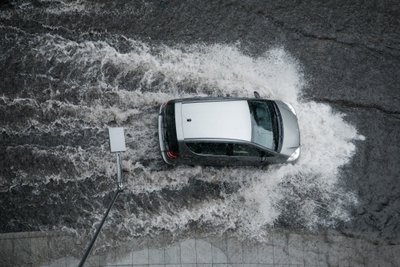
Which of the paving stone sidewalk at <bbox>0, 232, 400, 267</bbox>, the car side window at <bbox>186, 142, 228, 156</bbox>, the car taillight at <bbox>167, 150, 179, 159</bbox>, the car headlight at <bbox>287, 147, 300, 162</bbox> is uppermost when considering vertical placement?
the car side window at <bbox>186, 142, 228, 156</bbox>

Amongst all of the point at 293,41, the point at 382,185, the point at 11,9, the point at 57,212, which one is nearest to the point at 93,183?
the point at 57,212

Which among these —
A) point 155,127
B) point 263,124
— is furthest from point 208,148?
point 155,127

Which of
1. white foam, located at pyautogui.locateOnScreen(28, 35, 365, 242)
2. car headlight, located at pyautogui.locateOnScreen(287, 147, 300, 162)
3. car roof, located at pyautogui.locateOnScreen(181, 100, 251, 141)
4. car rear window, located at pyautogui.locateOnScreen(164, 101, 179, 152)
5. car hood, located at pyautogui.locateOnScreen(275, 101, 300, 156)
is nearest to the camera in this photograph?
car roof, located at pyautogui.locateOnScreen(181, 100, 251, 141)

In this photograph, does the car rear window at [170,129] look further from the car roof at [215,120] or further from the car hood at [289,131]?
the car hood at [289,131]

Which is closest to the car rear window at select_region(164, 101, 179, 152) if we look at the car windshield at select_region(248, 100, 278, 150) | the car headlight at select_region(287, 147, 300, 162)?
the car windshield at select_region(248, 100, 278, 150)

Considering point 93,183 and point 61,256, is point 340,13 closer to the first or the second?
point 93,183

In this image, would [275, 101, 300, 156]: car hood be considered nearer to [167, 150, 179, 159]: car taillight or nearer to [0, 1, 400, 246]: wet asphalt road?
[0, 1, 400, 246]: wet asphalt road
